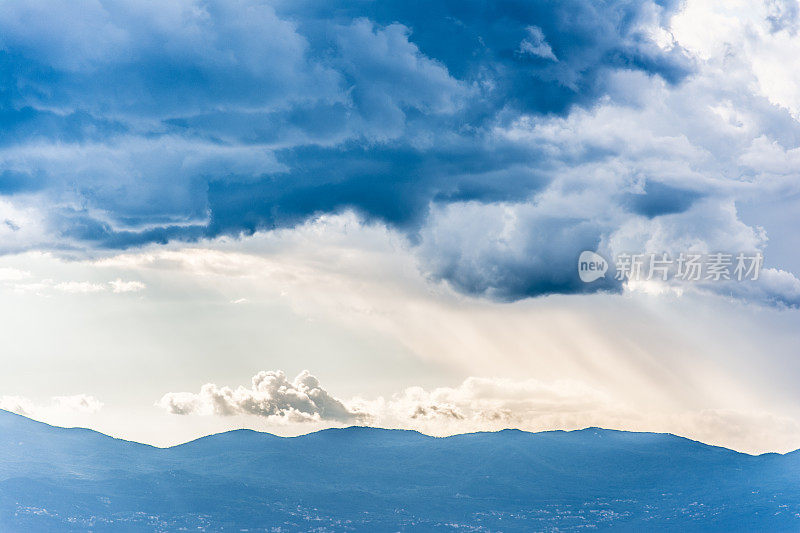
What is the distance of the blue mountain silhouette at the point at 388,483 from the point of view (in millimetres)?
102500

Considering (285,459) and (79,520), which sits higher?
(285,459)

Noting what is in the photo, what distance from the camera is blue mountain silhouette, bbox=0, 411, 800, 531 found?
336ft

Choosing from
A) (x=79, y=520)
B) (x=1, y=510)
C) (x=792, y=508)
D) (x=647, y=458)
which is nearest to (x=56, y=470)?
(x=1, y=510)

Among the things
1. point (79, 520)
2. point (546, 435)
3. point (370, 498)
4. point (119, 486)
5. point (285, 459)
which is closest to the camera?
point (79, 520)

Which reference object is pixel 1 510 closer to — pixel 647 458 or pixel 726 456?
pixel 647 458

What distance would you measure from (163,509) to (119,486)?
61.5ft

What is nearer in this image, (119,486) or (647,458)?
(119,486)

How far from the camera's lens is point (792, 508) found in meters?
121

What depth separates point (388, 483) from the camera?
115 meters

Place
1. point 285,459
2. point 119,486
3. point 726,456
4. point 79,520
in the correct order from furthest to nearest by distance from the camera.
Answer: point 726,456
point 285,459
point 119,486
point 79,520

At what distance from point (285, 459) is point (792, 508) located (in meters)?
86.1

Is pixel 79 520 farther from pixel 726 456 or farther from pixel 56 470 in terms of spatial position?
pixel 726 456

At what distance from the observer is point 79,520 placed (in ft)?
328

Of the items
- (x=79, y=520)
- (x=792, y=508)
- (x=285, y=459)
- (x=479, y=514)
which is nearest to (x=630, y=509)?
(x=479, y=514)
